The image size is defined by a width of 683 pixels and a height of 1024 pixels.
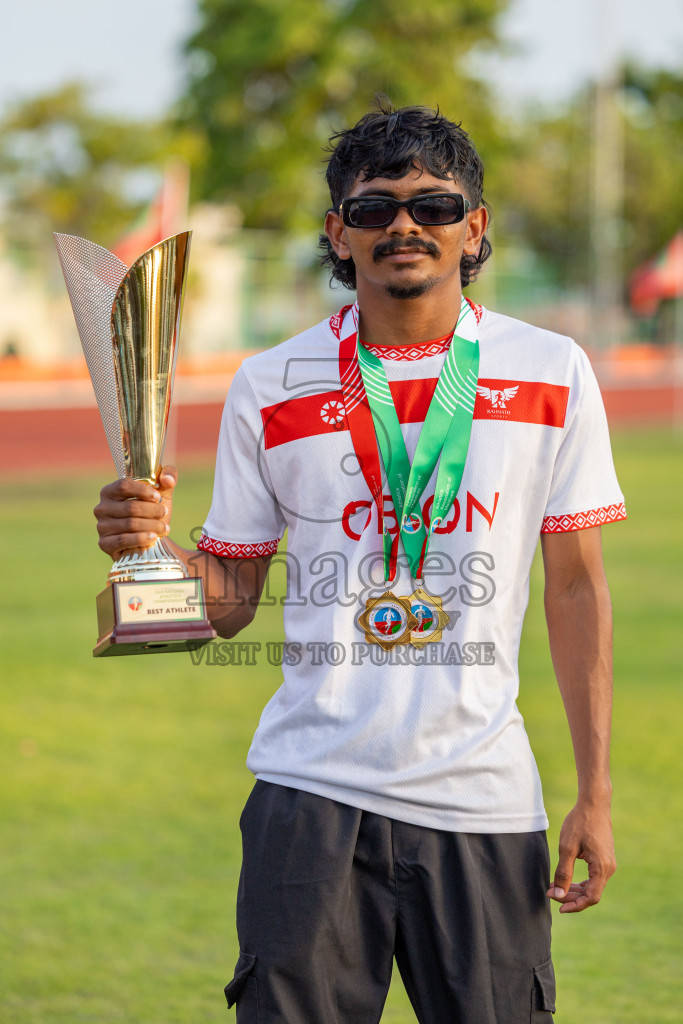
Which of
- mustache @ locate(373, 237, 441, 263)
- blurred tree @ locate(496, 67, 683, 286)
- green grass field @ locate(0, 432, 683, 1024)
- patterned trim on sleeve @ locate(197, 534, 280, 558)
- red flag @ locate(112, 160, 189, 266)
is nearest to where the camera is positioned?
mustache @ locate(373, 237, 441, 263)

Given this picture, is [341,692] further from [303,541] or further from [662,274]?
[662,274]

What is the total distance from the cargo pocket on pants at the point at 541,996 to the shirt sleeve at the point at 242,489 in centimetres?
89

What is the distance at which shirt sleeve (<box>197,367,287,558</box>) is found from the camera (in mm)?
2318

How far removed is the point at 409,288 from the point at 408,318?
0.20 ft

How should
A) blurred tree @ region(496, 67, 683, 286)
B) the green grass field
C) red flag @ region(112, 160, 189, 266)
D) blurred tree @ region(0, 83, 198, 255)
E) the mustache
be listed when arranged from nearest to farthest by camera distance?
the mustache, the green grass field, red flag @ region(112, 160, 189, 266), blurred tree @ region(0, 83, 198, 255), blurred tree @ region(496, 67, 683, 286)

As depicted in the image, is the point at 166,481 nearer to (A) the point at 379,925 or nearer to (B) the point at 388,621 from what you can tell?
(B) the point at 388,621

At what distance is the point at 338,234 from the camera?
2.43m

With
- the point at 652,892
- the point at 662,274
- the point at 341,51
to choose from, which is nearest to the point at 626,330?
the point at 341,51

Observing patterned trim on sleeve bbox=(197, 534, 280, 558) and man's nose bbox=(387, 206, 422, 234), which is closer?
man's nose bbox=(387, 206, 422, 234)

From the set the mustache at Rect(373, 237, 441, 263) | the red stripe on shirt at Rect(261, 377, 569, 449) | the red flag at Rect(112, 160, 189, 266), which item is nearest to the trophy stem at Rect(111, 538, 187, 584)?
the red stripe on shirt at Rect(261, 377, 569, 449)

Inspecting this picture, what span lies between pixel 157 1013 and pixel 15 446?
1678 cm

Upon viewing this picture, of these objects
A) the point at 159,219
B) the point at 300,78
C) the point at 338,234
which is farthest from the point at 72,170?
the point at 338,234

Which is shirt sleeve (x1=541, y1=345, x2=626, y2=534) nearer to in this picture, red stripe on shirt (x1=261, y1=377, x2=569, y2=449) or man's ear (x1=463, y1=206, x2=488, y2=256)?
red stripe on shirt (x1=261, y1=377, x2=569, y2=449)

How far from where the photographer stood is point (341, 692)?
2180 millimetres
